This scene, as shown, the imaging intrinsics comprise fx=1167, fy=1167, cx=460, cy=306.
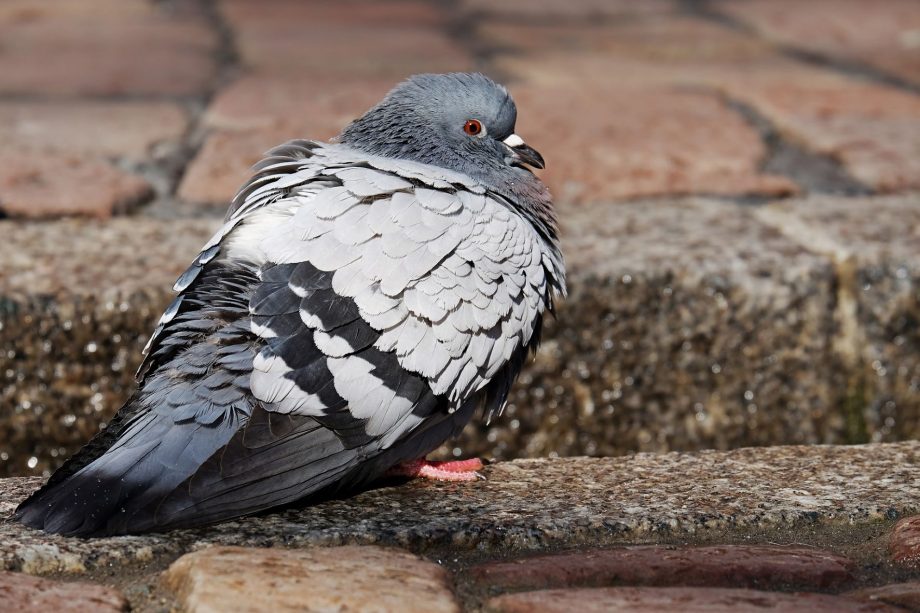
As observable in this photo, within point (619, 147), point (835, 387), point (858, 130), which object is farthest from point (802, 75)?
point (835, 387)

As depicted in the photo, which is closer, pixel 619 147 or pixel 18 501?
pixel 18 501

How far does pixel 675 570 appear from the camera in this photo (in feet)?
5.93

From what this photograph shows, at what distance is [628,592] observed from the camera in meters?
1.73

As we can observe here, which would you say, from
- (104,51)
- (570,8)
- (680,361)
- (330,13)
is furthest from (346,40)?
(680,361)

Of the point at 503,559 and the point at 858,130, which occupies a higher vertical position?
the point at 858,130

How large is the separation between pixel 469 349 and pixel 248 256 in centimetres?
48

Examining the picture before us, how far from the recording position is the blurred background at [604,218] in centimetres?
294

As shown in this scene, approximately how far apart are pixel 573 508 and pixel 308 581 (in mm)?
546

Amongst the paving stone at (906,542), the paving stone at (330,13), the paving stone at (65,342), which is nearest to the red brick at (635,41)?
the paving stone at (330,13)

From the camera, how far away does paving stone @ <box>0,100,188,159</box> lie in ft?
13.5

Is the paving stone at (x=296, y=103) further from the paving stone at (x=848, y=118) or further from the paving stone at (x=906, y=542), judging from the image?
the paving stone at (x=906, y=542)

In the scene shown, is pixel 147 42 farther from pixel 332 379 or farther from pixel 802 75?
pixel 332 379

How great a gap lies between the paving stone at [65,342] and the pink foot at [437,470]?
2.73 ft

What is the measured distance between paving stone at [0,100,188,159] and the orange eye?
5.13 feet
